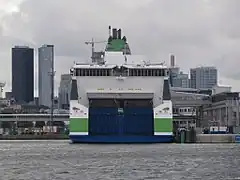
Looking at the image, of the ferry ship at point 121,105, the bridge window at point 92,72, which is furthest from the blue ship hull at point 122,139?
the bridge window at point 92,72

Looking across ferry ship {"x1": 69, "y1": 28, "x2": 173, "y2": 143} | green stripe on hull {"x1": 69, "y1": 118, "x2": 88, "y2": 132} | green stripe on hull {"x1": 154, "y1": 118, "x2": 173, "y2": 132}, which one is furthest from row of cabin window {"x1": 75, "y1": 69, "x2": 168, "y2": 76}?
green stripe on hull {"x1": 154, "y1": 118, "x2": 173, "y2": 132}

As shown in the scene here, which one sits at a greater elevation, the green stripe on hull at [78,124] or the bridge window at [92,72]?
the bridge window at [92,72]

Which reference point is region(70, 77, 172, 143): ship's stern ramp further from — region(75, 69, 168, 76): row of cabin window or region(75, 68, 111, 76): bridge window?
region(75, 69, 168, 76): row of cabin window

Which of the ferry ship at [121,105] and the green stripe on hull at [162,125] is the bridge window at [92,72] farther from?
the green stripe on hull at [162,125]

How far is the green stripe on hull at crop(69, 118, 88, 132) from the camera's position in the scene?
474 ft

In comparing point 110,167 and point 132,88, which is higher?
point 132,88

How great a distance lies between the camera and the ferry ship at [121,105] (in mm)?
145250

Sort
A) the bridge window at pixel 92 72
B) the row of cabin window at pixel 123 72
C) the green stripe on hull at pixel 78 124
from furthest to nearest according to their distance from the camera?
the row of cabin window at pixel 123 72 → the bridge window at pixel 92 72 → the green stripe on hull at pixel 78 124

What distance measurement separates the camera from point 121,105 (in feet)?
486

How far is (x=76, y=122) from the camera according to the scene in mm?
145625

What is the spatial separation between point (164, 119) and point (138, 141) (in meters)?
7.03

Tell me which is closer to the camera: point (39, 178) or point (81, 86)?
point (39, 178)

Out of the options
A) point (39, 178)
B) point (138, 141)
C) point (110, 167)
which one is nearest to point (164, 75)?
point (138, 141)

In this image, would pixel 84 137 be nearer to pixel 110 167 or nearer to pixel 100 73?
pixel 100 73
